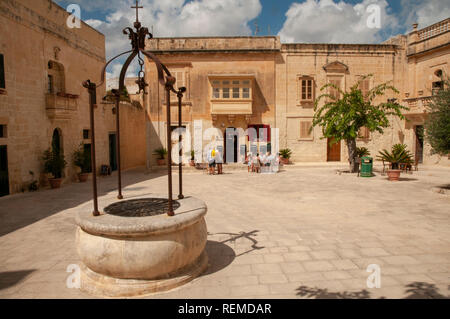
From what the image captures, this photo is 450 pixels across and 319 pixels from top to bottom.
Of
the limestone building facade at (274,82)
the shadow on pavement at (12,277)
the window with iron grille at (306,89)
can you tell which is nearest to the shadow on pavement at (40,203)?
the shadow on pavement at (12,277)

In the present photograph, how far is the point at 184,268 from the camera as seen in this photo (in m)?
4.55

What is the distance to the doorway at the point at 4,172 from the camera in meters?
11.0

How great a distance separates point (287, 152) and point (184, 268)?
1711 centimetres

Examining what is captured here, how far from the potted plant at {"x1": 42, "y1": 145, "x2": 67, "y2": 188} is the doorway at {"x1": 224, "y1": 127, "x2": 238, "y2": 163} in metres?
10.8

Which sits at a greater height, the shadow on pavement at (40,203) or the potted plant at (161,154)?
the potted plant at (161,154)

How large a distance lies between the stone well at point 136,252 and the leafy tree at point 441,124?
33.2ft

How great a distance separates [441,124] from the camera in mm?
10680

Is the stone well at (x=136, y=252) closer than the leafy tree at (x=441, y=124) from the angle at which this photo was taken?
Yes

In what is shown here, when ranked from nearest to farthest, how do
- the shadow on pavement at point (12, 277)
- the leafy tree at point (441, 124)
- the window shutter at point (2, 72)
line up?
1. the shadow on pavement at point (12, 277)
2. the leafy tree at point (441, 124)
3. the window shutter at point (2, 72)

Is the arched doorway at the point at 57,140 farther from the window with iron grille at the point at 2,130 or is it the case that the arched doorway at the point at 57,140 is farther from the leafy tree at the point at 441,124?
the leafy tree at the point at 441,124

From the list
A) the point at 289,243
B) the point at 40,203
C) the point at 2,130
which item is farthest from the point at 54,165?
the point at 289,243

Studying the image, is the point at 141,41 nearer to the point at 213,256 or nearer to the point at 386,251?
the point at 213,256

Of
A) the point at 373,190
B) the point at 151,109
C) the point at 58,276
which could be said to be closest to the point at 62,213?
the point at 58,276

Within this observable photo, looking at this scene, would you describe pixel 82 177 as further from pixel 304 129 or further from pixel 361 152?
pixel 361 152
